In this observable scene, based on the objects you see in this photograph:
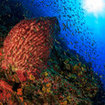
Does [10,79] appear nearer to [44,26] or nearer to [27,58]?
[27,58]

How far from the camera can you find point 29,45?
3.35 metres

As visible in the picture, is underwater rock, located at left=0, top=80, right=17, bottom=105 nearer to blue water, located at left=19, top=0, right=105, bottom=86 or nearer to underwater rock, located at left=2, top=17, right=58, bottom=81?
underwater rock, located at left=2, top=17, right=58, bottom=81

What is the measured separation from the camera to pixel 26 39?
3348 millimetres

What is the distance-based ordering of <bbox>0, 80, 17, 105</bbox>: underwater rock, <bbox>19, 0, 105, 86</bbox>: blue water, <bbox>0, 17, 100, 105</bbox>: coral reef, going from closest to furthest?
1. <bbox>0, 80, 17, 105</bbox>: underwater rock
2. <bbox>0, 17, 100, 105</bbox>: coral reef
3. <bbox>19, 0, 105, 86</bbox>: blue water

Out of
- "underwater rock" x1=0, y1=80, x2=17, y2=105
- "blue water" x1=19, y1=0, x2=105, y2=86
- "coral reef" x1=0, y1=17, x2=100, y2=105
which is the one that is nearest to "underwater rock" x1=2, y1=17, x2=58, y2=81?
"coral reef" x1=0, y1=17, x2=100, y2=105

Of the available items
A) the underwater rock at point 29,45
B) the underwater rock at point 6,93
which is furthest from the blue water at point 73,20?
the underwater rock at point 6,93

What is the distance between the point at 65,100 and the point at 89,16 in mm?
71506

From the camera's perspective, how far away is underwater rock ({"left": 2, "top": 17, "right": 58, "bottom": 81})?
10.8 ft

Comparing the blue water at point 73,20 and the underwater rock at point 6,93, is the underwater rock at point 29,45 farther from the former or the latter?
the blue water at point 73,20

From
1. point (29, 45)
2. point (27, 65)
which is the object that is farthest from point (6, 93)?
point (29, 45)

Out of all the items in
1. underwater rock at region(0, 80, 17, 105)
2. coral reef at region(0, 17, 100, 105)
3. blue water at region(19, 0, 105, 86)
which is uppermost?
blue water at region(19, 0, 105, 86)

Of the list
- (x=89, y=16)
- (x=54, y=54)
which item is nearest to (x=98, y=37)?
(x=89, y=16)

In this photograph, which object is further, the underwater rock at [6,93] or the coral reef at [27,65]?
the coral reef at [27,65]

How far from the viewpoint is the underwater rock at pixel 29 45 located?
3.29 metres
